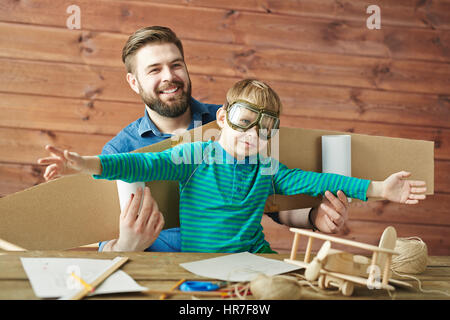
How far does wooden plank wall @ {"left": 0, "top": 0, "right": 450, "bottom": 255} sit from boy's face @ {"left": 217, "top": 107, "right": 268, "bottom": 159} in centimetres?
127

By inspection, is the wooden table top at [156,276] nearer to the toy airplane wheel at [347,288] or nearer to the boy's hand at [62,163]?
the toy airplane wheel at [347,288]

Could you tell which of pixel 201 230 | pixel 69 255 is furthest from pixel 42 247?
pixel 201 230

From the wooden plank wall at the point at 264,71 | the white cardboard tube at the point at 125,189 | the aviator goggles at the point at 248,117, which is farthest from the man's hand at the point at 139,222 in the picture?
the wooden plank wall at the point at 264,71

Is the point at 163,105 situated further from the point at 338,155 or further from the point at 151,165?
the point at 338,155

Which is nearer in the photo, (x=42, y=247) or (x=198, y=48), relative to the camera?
(x=42, y=247)

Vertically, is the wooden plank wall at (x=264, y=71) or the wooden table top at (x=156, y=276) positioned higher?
the wooden plank wall at (x=264, y=71)

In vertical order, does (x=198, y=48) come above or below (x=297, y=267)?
above

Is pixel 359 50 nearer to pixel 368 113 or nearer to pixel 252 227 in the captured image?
pixel 368 113

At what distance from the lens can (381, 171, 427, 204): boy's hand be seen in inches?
46.6

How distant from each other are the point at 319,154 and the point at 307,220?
223 mm

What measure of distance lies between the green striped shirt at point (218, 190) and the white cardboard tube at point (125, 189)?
60 millimetres

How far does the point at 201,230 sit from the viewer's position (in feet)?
3.79

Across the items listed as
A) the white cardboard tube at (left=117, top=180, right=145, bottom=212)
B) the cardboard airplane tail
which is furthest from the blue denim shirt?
the white cardboard tube at (left=117, top=180, right=145, bottom=212)

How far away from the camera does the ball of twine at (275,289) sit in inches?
28.1
